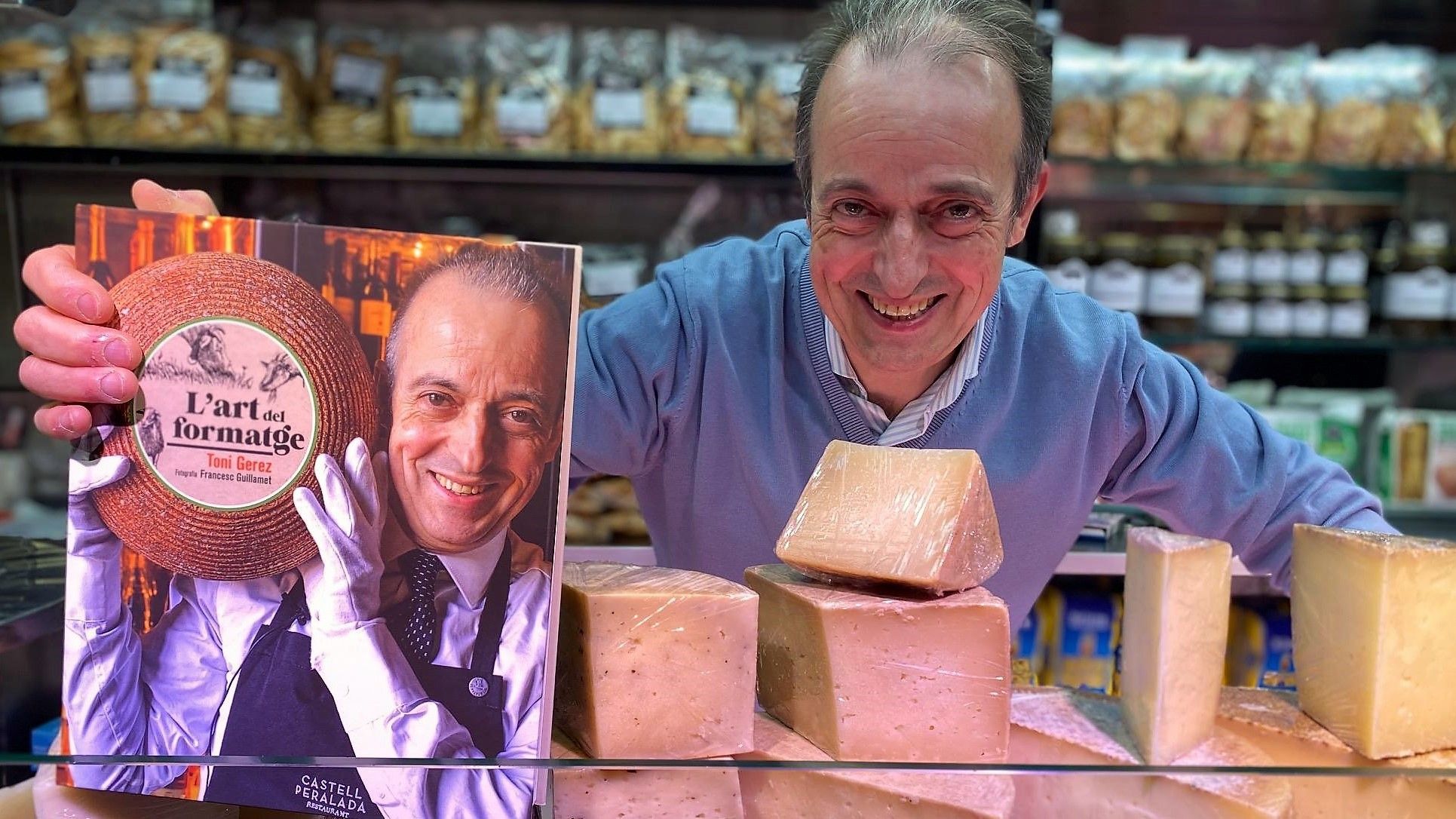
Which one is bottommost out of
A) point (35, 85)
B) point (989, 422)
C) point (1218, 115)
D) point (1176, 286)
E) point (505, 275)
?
point (989, 422)

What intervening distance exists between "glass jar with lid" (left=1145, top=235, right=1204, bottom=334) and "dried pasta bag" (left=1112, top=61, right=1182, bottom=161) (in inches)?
9.5

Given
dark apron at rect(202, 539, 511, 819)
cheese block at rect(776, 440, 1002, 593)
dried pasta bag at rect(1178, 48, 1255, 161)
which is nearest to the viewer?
dark apron at rect(202, 539, 511, 819)

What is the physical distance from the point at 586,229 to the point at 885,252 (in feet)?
7.30

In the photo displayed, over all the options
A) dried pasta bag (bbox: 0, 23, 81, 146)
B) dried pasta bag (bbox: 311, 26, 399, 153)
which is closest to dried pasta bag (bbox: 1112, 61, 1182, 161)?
dried pasta bag (bbox: 311, 26, 399, 153)

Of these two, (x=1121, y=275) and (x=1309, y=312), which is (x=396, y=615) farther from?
(x=1309, y=312)

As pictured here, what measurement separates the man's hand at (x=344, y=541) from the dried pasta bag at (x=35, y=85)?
2.41 meters

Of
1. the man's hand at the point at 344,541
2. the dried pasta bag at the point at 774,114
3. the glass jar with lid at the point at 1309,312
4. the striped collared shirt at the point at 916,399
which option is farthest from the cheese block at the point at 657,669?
the glass jar with lid at the point at 1309,312

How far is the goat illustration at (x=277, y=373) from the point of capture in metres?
0.76

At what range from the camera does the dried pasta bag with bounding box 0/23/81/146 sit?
2.67m

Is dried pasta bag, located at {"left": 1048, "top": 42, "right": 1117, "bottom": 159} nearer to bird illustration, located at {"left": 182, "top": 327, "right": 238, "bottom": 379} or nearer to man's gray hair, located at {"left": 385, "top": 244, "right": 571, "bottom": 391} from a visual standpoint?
man's gray hair, located at {"left": 385, "top": 244, "right": 571, "bottom": 391}

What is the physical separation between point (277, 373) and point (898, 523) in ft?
1.42

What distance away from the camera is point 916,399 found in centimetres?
136

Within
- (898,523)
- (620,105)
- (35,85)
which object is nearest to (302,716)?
(898,523)

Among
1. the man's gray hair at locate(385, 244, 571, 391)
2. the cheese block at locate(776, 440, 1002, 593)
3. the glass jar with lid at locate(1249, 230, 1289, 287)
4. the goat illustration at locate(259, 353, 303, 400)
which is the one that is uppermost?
the glass jar with lid at locate(1249, 230, 1289, 287)
